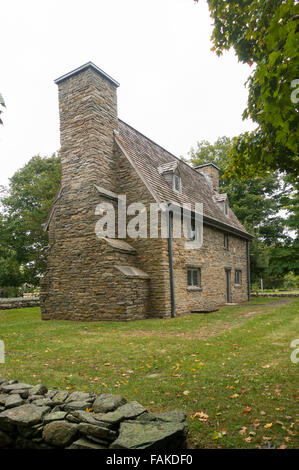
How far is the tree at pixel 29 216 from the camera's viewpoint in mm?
26266

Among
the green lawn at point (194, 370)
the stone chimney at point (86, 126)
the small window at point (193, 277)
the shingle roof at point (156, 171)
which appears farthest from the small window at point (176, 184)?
the green lawn at point (194, 370)

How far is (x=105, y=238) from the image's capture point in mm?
13156

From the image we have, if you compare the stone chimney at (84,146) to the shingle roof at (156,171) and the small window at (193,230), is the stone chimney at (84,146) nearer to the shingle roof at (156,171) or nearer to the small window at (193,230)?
the shingle roof at (156,171)

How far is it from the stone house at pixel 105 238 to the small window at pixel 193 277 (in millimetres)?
50

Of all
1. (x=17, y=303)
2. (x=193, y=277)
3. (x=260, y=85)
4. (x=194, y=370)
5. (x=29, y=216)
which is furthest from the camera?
(x=29, y=216)

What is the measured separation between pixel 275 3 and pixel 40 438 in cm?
709

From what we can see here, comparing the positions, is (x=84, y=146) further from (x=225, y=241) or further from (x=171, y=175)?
(x=225, y=241)

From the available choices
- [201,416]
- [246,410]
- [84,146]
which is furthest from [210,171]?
[201,416]

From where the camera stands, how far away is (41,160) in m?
33.8

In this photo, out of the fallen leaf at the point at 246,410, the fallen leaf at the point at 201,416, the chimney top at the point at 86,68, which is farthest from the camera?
the chimney top at the point at 86,68

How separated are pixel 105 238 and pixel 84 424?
10.3 m

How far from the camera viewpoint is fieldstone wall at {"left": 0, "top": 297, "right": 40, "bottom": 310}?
20.7 meters

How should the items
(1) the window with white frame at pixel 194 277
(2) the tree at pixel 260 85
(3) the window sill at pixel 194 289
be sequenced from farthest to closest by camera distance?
(1) the window with white frame at pixel 194 277, (3) the window sill at pixel 194 289, (2) the tree at pixel 260 85

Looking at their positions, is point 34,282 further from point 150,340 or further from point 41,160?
point 150,340
